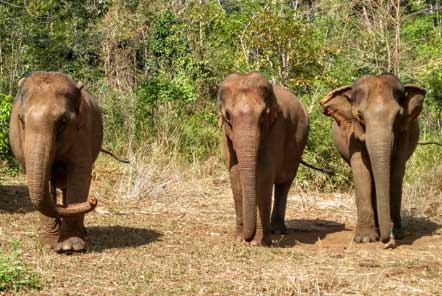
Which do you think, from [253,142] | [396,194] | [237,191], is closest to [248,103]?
[253,142]

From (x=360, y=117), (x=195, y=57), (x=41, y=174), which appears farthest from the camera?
(x=195, y=57)

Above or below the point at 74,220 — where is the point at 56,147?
above

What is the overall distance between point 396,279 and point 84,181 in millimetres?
3243

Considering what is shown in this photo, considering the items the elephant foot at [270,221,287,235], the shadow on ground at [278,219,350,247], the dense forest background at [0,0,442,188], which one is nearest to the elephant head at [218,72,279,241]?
the shadow on ground at [278,219,350,247]

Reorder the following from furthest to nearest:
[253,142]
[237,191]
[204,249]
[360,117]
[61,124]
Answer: [360,117], [237,191], [204,249], [253,142], [61,124]

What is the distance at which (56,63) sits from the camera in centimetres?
2170

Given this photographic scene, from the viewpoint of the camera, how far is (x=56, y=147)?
7672 millimetres

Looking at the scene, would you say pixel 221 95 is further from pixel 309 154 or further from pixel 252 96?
pixel 309 154

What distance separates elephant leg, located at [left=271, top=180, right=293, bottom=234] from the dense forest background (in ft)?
10.2

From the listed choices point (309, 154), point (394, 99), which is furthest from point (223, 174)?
point (394, 99)

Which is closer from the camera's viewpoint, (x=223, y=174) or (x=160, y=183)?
(x=160, y=183)

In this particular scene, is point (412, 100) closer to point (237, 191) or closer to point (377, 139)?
point (377, 139)

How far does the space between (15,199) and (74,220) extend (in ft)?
13.9

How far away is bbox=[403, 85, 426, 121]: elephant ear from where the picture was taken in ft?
29.9
